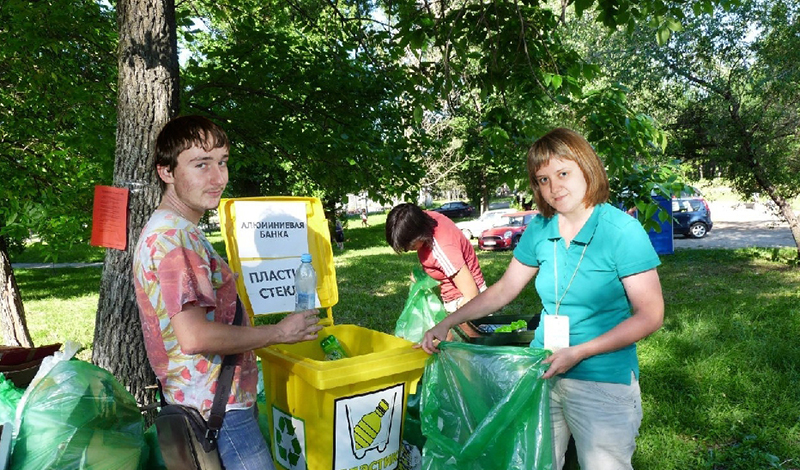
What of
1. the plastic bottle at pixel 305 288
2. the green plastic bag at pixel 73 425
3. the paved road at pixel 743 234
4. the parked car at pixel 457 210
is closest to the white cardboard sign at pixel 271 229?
the plastic bottle at pixel 305 288

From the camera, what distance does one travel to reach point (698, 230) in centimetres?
1795

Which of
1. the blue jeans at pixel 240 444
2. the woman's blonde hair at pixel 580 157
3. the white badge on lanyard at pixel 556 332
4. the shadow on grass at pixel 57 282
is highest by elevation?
the woman's blonde hair at pixel 580 157

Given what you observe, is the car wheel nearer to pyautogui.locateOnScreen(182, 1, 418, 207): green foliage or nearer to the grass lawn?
the grass lawn

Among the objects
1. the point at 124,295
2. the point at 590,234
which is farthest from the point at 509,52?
the point at 124,295

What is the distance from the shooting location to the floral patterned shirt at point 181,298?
1.57 m

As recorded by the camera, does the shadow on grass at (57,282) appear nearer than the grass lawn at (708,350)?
No

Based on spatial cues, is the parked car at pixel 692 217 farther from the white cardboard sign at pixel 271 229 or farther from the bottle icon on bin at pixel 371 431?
the bottle icon on bin at pixel 371 431

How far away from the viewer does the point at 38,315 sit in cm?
959

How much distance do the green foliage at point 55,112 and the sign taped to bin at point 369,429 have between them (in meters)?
2.83

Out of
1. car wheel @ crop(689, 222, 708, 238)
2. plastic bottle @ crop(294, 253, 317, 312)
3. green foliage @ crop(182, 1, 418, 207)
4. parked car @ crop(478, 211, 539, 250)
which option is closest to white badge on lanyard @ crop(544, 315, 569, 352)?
plastic bottle @ crop(294, 253, 317, 312)

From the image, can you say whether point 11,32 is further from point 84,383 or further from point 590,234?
point 590,234

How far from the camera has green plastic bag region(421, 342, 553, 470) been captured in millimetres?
2020

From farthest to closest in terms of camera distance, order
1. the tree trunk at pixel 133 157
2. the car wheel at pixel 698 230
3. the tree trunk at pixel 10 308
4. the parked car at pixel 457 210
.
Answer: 1. the parked car at pixel 457 210
2. the car wheel at pixel 698 230
3. the tree trunk at pixel 10 308
4. the tree trunk at pixel 133 157

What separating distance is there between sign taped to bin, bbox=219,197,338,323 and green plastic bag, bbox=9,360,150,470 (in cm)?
86
